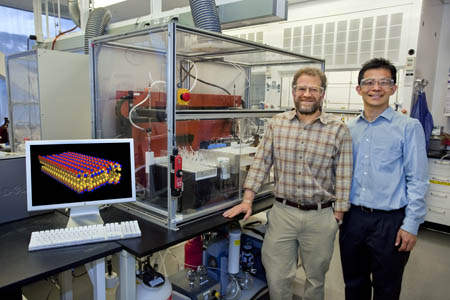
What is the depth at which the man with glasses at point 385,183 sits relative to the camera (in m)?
1.48

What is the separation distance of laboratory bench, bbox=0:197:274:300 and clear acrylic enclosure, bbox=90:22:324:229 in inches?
3.2

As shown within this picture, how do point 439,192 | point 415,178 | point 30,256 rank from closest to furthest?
point 30,256
point 415,178
point 439,192

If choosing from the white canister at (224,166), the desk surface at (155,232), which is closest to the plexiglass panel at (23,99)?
the desk surface at (155,232)

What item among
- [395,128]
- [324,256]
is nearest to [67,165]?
[324,256]

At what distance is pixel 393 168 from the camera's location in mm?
1530

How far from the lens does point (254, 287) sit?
7.10 feet

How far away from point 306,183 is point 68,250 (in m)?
1.13

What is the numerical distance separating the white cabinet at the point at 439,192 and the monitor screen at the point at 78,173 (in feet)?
10.8

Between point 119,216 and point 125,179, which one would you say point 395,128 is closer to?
point 125,179

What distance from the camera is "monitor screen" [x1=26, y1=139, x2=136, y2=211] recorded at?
4.65ft

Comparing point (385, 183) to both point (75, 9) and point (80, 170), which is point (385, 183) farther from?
point (75, 9)

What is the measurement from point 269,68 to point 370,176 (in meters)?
1.85

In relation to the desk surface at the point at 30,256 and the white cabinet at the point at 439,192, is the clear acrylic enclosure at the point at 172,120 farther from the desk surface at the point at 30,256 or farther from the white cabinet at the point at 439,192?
the white cabinet at the point at 439,192

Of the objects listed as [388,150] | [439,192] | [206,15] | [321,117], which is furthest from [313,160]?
[439,192]
